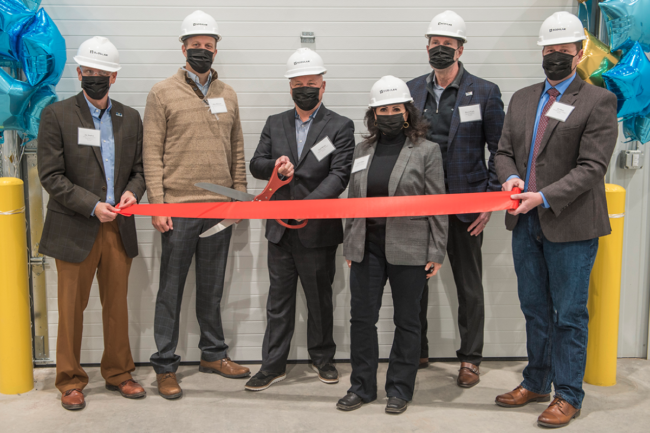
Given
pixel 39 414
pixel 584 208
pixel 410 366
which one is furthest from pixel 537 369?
pixel 39 414

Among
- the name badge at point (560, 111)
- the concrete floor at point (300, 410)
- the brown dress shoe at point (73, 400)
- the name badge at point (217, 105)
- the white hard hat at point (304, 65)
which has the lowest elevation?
the concrete floor at point (300, 410)

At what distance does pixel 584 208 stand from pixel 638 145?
1383 millimetres

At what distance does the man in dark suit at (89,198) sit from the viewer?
10.5ft

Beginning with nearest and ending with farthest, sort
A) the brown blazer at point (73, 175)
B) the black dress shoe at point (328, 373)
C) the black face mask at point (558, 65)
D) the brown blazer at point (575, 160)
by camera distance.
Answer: the brown blazer at point (575, 160), the black face mask at point (558, 65), the brown blazer at point (73, 175), the black dress shoe at point (328, 373)

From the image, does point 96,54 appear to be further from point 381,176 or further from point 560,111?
point 560,111

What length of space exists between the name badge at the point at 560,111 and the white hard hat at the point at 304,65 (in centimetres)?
137

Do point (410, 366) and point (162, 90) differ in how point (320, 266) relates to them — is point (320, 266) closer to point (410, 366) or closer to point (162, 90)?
point (410, 366)

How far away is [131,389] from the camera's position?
343cm

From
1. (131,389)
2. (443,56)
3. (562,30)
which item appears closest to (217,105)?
(443,56)

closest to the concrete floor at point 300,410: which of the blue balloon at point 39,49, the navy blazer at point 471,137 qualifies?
the navy blazer at point 471,137

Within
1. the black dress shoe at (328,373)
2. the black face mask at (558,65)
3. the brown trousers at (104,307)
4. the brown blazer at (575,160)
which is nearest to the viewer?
the brown blazer at (575,160)

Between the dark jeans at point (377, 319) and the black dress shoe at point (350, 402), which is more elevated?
the dark jeans at point (377, 319)

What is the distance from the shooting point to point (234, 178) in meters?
3.70

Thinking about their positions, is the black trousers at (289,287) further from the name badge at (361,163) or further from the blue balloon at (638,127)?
the blue balloon at (638,127)
